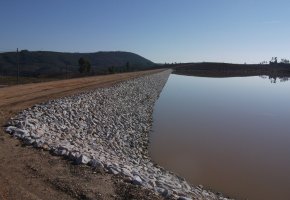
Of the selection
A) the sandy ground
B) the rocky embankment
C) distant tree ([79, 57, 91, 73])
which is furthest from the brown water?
distant tree ([79, 57, 91, 73])

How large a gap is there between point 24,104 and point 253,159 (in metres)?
9.19

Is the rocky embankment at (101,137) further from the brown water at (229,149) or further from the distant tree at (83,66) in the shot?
the distant tree at (83,66)

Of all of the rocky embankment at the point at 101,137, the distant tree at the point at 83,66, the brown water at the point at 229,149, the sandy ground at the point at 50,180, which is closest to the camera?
the sandy ground at the point at 50,180

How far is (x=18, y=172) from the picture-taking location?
299 inches

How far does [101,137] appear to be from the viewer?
47.3ft

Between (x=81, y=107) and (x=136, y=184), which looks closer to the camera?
(x=136, y=184)

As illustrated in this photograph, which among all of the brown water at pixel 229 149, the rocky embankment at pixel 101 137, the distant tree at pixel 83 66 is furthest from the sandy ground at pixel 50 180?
the distant tree at pixel 83 66

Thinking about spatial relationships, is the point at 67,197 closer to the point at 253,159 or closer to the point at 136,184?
the point at 136,184

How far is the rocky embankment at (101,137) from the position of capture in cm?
859

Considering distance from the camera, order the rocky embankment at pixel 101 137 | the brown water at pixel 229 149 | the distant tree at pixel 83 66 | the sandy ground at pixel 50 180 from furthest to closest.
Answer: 1. the distant tree at pixel 83 66
2. the brown water at pixel 229 149
3. the rocky embankment at pixel 101 137
4. the sandy ground at pixel 50 180

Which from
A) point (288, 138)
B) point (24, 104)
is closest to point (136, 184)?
point (24, 104)

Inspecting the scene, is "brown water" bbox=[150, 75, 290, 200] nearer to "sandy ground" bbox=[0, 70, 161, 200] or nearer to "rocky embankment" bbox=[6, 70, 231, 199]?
"rocky embankment" bbox=[6, 70, 231, 199]

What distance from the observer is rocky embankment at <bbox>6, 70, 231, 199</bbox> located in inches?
338

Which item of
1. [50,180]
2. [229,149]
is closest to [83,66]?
[229,149]
